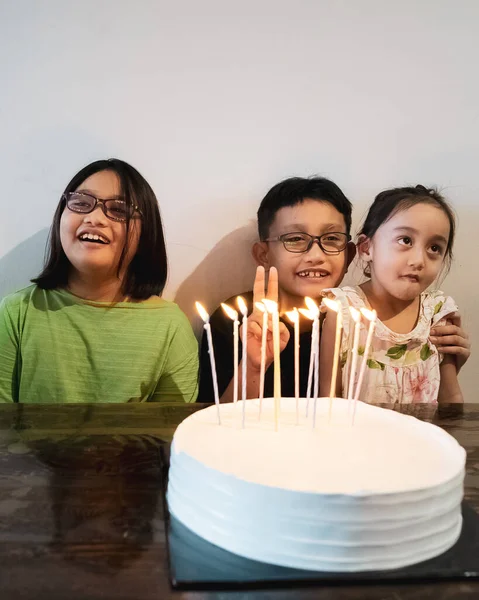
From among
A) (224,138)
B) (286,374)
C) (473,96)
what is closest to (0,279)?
(224,138)

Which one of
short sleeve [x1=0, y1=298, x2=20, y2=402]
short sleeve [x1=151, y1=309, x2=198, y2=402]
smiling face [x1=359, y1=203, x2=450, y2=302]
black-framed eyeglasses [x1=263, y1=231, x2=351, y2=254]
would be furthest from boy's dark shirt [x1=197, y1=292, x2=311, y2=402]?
short sleeve [x1=0, y1=298, x2=20, y2=402]

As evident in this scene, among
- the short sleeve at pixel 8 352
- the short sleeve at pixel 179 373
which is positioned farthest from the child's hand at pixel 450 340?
the short sleeve at pixel 8 352

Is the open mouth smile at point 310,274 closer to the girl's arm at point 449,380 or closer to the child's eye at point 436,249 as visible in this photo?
the child's eye at point 436,249

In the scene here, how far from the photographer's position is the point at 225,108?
181 cm

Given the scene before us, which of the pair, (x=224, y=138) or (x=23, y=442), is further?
(x=224, y=138)

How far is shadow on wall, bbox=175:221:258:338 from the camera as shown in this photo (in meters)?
1.85

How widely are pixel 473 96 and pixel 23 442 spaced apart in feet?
5.69

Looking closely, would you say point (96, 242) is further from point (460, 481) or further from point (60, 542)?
point (460, 481)

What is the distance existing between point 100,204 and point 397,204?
2.76 feet

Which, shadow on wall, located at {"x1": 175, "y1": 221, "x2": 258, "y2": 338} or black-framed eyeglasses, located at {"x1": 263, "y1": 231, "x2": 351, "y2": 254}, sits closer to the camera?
black-framed eyeglasses, located at {"x1": 263, "y1": 231, "x2": 351, "y2": 254}

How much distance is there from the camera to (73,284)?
5.48 ft

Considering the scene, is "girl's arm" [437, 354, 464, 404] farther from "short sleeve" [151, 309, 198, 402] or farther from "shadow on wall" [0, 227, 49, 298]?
"shadow on wall" [0, 227, 49, 298]

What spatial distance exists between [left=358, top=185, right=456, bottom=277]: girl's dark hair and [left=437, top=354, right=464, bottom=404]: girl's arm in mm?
341

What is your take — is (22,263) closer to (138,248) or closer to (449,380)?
(138,248)
